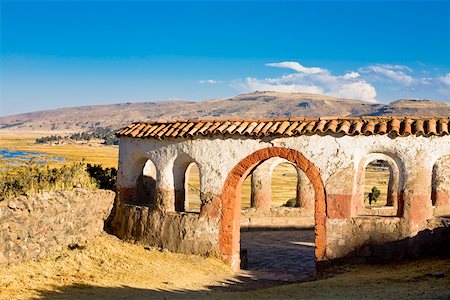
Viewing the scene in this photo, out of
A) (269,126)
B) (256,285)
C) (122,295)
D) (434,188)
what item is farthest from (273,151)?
(434,188)

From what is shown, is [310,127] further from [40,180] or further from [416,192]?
[40,180]

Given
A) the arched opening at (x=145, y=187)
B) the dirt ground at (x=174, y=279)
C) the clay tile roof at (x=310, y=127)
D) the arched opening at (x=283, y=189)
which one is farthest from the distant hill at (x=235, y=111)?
the dirt ground at (x=174, y=279)

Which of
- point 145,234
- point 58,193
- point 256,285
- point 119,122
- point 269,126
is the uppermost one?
point 119,122

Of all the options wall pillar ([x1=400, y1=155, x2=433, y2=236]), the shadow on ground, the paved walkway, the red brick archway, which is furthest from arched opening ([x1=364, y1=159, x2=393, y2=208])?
the red brick archway

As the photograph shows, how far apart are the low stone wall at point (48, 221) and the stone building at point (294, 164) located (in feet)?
2.93

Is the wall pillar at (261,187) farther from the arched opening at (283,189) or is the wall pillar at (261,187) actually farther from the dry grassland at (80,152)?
the dry grassland at (80,152)

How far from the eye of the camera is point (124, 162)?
559 inches

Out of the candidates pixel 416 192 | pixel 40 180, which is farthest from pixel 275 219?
pixel 40 180

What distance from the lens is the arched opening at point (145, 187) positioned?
14.4 m

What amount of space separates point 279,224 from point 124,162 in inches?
238

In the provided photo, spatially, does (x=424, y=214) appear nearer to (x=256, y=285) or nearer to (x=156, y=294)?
(x=256, y=285)

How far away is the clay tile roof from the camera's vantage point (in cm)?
1123

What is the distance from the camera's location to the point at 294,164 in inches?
498

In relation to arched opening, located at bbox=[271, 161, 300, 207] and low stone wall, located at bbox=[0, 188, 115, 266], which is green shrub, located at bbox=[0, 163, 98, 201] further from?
arched opening, located at bbox=[271, 161, 300, 207]
